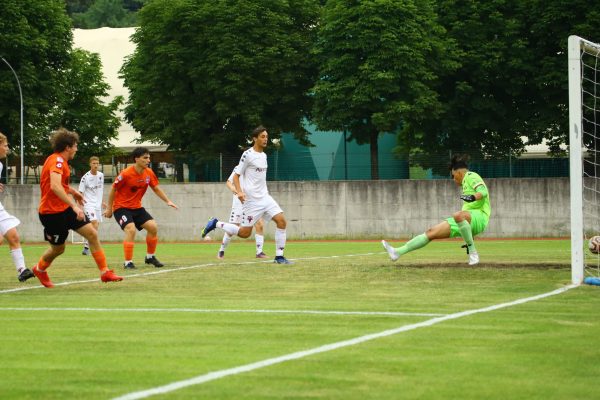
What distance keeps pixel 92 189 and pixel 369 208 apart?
13.4 metres

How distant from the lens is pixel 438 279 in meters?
14.5

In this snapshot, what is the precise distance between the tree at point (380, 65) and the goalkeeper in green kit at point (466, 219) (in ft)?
91.7

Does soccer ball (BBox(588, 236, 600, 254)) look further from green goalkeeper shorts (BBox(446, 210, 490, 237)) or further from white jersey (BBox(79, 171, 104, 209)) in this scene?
white jersey (BBox(79, 171, 104, 209))

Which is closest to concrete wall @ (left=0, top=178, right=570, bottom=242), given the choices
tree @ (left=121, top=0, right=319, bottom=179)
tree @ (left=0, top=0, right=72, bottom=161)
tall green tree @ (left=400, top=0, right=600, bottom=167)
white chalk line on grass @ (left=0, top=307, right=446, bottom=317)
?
tall green tree @ (left=400, top=0, right=600, bottom=167)

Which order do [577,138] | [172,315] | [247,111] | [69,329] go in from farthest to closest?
[247,111], [577,138], [172,315], [69,329]

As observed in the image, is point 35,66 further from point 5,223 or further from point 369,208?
point 5,223

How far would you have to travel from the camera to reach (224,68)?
167 feet

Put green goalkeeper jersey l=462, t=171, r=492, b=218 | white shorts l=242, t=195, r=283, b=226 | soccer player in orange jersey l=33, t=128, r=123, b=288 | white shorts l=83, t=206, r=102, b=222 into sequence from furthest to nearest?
1. white shorts l=83, t=206, r=102, b=222
2. white shorts l=242, t=195, r=283, b=226
3. green goalkeeper jersey l=462, t=171, r=492, b=218
4. soccer player in orange jersey l=33, t=128, r=123, b=288

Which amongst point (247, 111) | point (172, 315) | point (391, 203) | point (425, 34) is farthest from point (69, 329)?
point (247, 111)

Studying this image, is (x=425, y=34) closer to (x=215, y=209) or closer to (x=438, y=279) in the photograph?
(x=215, y=209)

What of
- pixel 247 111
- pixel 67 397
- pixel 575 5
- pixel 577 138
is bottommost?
pixel 67 397

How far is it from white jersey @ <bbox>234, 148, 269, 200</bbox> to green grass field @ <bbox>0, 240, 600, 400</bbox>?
423cm

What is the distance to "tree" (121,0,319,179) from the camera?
51062 mm

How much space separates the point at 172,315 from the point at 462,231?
7348 millimetres
